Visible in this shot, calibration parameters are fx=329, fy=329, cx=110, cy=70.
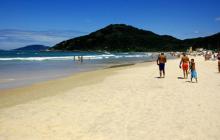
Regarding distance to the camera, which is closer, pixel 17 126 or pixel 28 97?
pixel 17 126

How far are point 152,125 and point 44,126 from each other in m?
2.38

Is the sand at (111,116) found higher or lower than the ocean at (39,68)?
higher

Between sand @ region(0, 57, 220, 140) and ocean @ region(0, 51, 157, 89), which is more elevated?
sand @ region(0, 57, 220, 140)

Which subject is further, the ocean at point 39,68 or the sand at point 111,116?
the ocean at point 39,68

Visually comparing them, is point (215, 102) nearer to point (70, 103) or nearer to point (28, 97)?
point (70, 103)

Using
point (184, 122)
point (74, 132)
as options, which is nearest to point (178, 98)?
point (184, 122)

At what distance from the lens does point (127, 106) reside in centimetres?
954

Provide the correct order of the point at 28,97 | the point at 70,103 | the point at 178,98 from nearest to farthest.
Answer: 1. the point at 70,103
2. the point at 178,98
3. the point at 28,97

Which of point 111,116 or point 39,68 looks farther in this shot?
point 39,68

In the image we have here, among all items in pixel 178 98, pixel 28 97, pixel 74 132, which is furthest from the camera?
pixel 28 97

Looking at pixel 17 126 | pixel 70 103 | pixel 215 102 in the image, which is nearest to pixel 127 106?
pixel 70 103

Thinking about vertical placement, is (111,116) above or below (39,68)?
above

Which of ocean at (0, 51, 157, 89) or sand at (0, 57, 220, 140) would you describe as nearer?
sand at (0, 57, 220, 140)

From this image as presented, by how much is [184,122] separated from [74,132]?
2.52 meters
